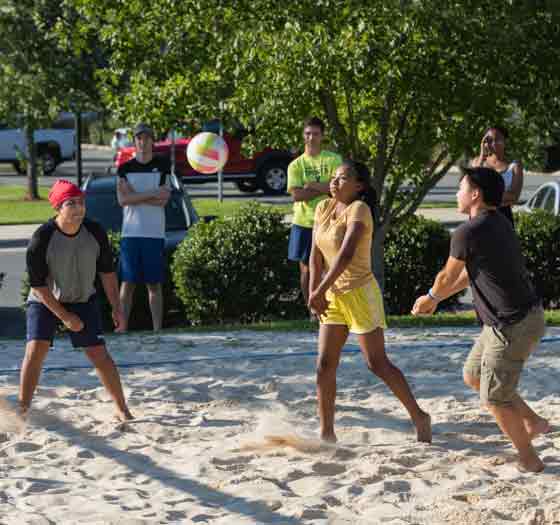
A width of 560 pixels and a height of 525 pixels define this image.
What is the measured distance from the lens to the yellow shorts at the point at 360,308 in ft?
21.2

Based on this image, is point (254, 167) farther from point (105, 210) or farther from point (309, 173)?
point (309, 173)

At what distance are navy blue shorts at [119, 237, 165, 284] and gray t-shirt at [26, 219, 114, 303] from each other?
3.14 meters

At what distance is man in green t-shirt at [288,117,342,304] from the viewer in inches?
388

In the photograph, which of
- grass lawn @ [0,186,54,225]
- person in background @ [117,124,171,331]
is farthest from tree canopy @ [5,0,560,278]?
grass lawn @ [0,186,54,225]

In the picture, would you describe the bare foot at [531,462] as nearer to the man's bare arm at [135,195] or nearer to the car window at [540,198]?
the man's bare arm at [135,195]

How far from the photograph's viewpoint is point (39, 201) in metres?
28.8

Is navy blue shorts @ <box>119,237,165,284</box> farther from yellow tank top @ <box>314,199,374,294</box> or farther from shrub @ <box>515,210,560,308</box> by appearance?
shrub @ <box>515,210,560,308</box>

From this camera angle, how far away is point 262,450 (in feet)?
21.5

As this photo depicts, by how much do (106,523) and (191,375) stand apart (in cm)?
328

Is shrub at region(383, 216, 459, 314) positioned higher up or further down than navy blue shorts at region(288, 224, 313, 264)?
further down

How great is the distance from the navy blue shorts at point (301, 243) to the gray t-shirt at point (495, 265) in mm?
4219

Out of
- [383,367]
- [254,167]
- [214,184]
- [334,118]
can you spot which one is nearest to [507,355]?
[383,367]

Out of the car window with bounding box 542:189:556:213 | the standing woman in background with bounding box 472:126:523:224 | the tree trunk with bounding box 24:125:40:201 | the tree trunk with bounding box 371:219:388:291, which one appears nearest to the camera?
the standing woman in background with bounding box 472:126:523:224

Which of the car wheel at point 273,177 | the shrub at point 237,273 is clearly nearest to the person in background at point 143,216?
the shrub at point 237,273
